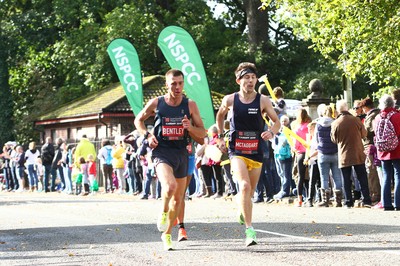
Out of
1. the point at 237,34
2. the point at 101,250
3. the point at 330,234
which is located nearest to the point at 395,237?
the point at 330,234

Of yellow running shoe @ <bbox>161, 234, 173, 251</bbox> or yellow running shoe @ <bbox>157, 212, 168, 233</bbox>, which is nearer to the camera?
yellow running shoe @ <bbox>161, 234, 173, 251</bbox>

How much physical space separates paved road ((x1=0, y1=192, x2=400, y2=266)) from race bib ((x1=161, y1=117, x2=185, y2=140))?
1257mm

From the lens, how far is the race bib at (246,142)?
12594 mm

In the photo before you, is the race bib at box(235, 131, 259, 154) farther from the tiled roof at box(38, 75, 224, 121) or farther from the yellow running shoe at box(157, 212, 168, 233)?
the tiled roof at box(38, 75, 224, 121)

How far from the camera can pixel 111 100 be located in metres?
52.0

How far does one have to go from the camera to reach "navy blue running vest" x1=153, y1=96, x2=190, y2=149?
1229 centimetres

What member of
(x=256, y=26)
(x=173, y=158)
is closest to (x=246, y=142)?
(x=173, y=158)

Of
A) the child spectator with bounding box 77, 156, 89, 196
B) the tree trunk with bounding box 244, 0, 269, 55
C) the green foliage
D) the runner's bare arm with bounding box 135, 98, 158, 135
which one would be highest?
the tree trunk with bounding box 244, 0, 269, 55

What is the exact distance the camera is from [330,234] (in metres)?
13.3

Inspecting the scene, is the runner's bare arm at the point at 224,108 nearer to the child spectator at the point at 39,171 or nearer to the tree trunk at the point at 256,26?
the child spectator at the point at 39,171

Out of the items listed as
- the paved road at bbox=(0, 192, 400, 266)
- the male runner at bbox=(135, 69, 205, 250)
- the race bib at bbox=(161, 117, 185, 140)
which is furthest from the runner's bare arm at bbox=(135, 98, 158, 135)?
the paved road at bbox=(0, 192, 400, 266)

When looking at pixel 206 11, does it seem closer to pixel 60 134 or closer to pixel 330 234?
pixel 60 134

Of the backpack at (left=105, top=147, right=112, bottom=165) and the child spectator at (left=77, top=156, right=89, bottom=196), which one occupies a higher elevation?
the backpack at (left=105, top=147, right=112, bottom=165)

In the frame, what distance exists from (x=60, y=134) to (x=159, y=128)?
4766 centimetres
